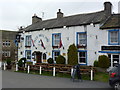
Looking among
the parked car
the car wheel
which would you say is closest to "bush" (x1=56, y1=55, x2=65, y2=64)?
the parked car

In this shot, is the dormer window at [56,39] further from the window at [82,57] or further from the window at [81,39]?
the window at [82,57]

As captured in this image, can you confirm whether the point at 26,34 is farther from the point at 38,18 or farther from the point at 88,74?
the point at 88,74

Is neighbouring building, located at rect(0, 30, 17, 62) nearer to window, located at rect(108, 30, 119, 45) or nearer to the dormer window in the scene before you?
the dormer window

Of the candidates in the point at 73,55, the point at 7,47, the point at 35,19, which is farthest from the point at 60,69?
the point at 7,47

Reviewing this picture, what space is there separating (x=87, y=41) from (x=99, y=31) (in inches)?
74.9

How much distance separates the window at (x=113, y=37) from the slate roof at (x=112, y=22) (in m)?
0.68

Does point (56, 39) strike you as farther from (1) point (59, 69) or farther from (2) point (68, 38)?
(1) point (59, 69)

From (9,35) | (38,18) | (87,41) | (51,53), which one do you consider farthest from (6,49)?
(87,41)

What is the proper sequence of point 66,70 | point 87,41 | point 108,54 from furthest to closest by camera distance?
point 87,41 < point 108,54 < point 66,70

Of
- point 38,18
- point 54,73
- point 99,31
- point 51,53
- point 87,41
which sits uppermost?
point 38,18

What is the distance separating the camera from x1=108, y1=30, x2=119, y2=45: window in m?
16.8

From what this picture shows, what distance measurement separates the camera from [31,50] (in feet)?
77.5

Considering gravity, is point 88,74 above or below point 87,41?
below

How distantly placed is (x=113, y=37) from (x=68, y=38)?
18.9ft
